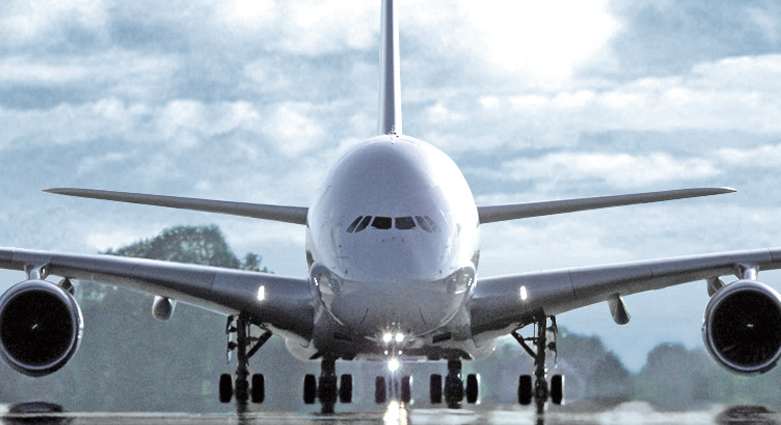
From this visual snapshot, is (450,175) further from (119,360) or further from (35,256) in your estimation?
(119,360)

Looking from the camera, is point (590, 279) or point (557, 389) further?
point (557, 389)

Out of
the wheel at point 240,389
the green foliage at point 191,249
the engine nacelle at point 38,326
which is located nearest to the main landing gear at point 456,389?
the wheel at point 240,389

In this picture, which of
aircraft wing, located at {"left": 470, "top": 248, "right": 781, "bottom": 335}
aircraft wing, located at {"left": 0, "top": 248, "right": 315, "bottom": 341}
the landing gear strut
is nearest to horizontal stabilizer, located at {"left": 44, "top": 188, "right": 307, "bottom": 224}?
aircraft wing, located at {"left": 0, "top": 248, "right": 315, "bottom": 341}

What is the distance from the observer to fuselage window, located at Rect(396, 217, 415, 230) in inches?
559

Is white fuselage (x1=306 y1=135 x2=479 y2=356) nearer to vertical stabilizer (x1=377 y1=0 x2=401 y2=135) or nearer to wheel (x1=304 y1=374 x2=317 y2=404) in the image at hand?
wheel (x1=304 y1=374 x2=317 y2=404)

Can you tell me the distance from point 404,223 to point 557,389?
6184 mm

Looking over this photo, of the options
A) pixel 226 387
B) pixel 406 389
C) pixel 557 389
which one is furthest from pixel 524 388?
pixel 226 387

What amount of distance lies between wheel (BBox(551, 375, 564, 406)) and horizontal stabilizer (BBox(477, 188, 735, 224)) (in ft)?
10.9

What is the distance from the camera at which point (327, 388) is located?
18953 mm

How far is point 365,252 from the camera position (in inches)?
553

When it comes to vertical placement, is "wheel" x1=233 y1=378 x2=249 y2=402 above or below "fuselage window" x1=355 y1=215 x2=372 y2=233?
below

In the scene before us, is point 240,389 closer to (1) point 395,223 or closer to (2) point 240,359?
(2) point 240,359

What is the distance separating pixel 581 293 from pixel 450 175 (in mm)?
3177

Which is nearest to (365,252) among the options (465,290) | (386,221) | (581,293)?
(386,221)
